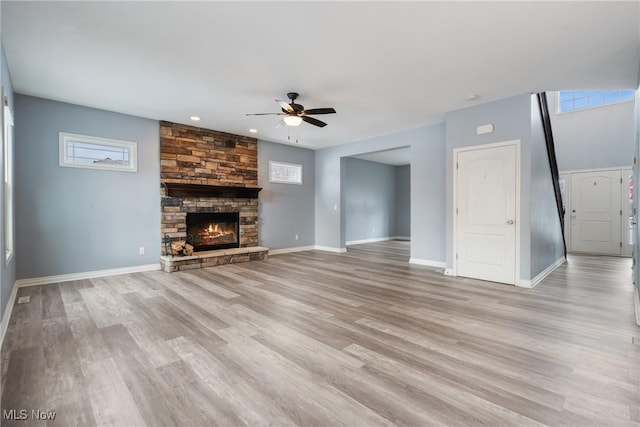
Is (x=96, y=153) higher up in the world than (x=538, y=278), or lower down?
higher up

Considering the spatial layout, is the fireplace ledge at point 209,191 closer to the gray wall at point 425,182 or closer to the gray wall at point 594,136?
the gray wall at point 425,182

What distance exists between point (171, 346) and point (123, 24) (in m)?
2.88

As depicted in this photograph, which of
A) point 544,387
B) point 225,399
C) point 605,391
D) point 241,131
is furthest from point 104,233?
point 605,391

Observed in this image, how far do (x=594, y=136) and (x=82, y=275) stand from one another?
11.4 metres

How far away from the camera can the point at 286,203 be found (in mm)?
7688

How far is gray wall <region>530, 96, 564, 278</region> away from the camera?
4.34 m

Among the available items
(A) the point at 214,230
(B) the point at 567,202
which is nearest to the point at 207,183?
(A) the point at 214,230

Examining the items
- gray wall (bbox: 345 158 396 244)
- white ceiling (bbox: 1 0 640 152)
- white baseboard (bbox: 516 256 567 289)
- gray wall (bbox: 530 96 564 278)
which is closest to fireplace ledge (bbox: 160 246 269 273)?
white ceiling (bbox: 1 0 640 152)

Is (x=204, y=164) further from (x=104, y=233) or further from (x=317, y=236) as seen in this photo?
(x=317, y=236)

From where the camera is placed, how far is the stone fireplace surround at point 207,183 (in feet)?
18.4

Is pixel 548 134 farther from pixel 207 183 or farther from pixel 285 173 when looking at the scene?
pixel 207 183

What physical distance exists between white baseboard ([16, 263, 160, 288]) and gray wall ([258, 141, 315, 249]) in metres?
2.61

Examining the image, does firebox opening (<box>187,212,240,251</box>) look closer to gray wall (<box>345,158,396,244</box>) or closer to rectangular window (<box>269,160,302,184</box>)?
rectangular window (<box>269,160,302,184</box>)

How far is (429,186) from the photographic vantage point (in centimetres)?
591
